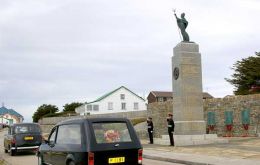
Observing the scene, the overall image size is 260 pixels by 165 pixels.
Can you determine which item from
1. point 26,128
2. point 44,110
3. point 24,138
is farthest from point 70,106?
point 24,138

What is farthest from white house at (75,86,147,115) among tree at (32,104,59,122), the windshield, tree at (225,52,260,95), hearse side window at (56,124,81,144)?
hearse side window at (56,124,81,144)

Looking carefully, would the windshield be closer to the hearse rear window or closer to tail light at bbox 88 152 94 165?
the hearse rear window

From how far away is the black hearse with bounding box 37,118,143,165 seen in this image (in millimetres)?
10078

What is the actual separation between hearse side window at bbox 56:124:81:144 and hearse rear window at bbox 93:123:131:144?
46 cm

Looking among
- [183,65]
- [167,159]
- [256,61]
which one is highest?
[256,61]

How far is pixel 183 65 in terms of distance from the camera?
26844 millimetres

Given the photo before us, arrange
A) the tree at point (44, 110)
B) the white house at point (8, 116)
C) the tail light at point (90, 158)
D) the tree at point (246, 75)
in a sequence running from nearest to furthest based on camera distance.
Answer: the tail light at point (90, 158)
the tree at point (246, 75)
the tree at point (44, 110)
the white house at point (8, 116)

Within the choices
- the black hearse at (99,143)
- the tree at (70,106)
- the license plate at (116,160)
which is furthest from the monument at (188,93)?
the tree at (70,106)

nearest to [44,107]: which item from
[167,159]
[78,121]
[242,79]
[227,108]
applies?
[242,79]

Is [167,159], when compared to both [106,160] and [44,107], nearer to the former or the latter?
[106,160]

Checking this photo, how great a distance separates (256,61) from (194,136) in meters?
29.7

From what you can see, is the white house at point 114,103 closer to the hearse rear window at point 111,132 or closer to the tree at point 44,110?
the tree at point 44,110

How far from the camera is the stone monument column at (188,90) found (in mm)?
26766

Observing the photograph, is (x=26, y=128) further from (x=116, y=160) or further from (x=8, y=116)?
(x=8, y=116)
